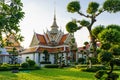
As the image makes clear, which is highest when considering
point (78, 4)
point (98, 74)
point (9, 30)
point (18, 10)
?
point (78, 4)

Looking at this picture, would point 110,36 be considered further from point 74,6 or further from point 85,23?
point 74,6

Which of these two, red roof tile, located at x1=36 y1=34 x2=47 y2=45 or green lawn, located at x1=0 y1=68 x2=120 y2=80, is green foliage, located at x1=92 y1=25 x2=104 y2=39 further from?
red roof tile, located at x1=36 y1=34 x2=47 y2=45

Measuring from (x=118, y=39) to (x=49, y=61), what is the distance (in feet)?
99.1

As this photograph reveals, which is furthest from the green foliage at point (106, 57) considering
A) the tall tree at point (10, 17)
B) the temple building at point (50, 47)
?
the temple building at point (50, 47)

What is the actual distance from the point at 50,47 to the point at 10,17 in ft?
139

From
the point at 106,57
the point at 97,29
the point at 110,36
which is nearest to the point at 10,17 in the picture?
the point at 106,57

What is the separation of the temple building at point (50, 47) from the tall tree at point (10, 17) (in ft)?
118

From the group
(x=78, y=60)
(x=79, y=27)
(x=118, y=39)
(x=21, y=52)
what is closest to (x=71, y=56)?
(x=78, y=60)

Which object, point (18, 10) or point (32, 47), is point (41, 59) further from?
point (18, 10)

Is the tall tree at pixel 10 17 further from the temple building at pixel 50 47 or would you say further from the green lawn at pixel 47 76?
the temple building at pixel 50 47

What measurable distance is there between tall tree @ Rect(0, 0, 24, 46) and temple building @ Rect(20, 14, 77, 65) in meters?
35.8

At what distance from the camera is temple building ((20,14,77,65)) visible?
56938 millimetres

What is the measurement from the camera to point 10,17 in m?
18.3

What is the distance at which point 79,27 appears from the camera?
3725cm
